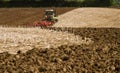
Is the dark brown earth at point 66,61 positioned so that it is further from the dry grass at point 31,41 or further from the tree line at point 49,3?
the tree line at point 49,3

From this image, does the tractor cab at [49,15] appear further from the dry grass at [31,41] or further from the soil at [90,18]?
the dry grass at [31,41]

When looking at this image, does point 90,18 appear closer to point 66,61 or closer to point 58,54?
point 58,54

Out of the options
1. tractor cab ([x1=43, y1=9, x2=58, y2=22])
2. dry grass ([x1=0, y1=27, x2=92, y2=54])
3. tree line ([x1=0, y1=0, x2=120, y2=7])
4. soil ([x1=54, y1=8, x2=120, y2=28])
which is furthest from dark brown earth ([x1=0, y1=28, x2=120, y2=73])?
tree line ([x1=0, y1=0, x2=120, y2=7])

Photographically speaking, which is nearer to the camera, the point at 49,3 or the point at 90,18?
the point at 90,18

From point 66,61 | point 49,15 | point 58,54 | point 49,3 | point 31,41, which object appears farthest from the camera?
point 49,3

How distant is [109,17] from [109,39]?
30.8 meters

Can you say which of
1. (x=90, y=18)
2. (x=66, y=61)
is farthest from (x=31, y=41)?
(x=90, y=18)

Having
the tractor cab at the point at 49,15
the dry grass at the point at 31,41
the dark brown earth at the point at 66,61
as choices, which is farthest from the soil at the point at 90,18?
the dark brown earth at the point at 66,61

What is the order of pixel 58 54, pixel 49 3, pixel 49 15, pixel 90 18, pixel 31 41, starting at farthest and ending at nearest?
pixel 49 3 < pixel 90 18 < pixel 49 15 < pixel 31 41 < pixel 58 54

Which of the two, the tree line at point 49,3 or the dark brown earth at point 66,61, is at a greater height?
the dark brown earth at point 66,61

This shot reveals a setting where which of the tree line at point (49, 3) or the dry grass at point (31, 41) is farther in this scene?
the tree line at point (49, 3)

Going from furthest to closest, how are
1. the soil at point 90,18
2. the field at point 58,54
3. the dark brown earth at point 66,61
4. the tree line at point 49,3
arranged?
the tree line at point 49,3 → the soil at point 90,18 → the field at point 58,54 → the dark brown earth at point 66,61

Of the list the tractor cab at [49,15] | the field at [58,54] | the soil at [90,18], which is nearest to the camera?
the field at [58,54]

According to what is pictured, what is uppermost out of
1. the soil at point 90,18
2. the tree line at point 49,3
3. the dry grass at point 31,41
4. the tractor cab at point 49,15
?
the dry grass at point 31,41
